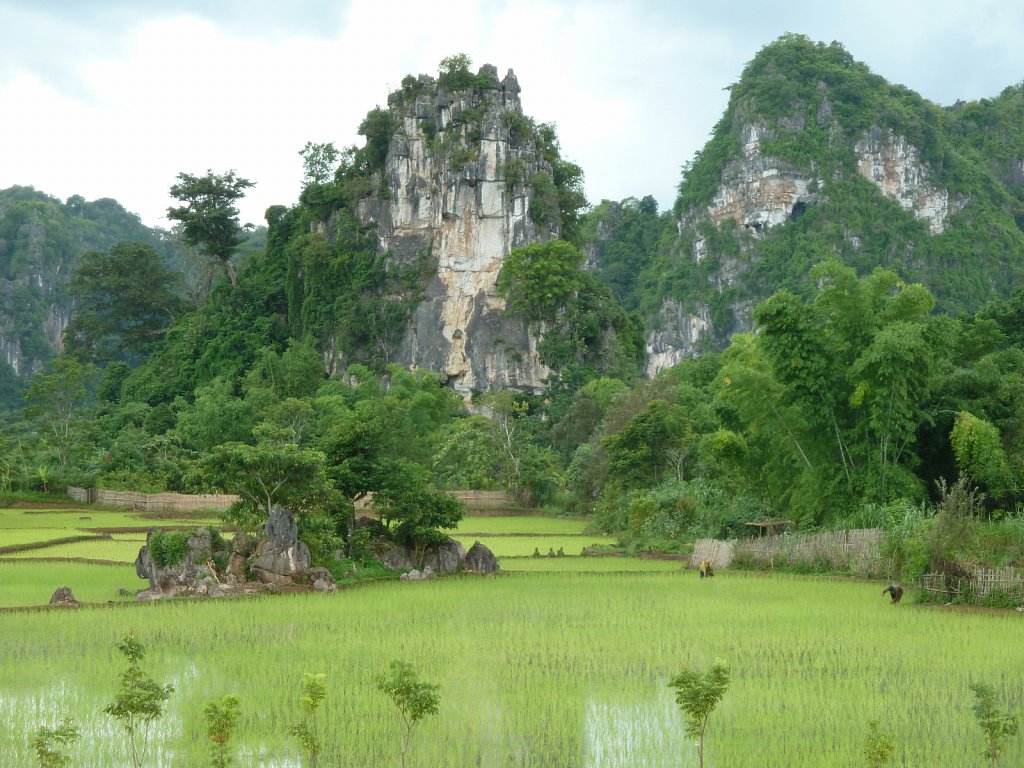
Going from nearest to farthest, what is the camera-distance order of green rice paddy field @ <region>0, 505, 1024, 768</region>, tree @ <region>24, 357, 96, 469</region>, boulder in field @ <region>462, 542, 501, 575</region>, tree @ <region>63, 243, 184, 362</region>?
green rice paddy field @ <region>0, 505, 1024, 768</region> < boulder in field @ <region>462, 542, 501, 575</region> < tree @ <region>24, 357, 96, 469</region> < tree @ <region>63, 243, 184, 362</region>

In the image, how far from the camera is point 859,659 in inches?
445

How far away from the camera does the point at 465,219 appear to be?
5547 centimetres

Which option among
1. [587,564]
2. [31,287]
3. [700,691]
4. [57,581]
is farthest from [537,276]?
[31,287]

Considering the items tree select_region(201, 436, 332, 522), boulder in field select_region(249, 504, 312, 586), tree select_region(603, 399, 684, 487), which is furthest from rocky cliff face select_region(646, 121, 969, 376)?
boulder in field select_region(249, 504, 312, 586)

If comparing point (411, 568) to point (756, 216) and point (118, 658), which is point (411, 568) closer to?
point (118, 658)

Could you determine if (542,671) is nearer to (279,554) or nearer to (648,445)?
(279,554)

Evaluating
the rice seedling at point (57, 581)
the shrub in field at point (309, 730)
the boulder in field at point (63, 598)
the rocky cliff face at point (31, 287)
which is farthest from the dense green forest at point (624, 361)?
the shrub in field at point (309, 730)

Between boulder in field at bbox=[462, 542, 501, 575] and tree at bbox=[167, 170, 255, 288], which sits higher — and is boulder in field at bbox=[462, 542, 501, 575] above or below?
below

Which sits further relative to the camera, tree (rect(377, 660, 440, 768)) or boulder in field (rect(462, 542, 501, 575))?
boulder in field (rect(462, 542, 501, 575))

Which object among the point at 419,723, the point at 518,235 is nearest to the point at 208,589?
the point at 419,723

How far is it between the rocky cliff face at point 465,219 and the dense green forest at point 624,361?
939mm

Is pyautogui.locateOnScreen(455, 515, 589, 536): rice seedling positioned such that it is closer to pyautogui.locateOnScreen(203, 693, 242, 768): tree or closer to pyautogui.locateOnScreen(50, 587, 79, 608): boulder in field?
pyautogui.locateOnScreen(50, 587, 79, 608): boulder in field

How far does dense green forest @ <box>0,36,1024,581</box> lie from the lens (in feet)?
65.6

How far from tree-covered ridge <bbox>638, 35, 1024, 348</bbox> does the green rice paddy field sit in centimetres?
6369
